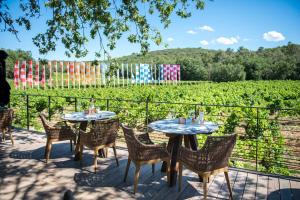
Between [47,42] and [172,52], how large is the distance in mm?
113901

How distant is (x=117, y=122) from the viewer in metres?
4.91

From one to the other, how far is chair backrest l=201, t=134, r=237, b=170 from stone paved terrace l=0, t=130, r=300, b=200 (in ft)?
1.77

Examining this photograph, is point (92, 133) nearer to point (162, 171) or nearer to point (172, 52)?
point (162, 171)

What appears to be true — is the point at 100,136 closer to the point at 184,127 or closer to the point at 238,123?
the point at 184,127

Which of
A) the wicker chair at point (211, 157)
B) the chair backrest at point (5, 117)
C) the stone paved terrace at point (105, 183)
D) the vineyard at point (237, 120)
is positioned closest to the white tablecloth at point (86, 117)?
the vineyard at point (237, 120)

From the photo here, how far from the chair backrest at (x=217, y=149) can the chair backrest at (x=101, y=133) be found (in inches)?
Answer: 75.1

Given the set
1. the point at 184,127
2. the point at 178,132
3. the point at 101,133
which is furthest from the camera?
the point at 101,133

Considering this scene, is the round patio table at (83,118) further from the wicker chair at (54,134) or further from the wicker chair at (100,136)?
the wicker chair at (100,136)

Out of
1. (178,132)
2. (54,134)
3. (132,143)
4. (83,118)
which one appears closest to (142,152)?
(132,143)

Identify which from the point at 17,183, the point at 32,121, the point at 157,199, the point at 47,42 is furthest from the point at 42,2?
the point at 32,121

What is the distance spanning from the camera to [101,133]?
4750 mm

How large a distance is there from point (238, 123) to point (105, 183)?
715cm

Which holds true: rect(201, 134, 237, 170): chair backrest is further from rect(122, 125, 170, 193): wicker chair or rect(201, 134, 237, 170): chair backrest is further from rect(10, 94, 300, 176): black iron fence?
rect(10, 94, 300, 176): black iron fence

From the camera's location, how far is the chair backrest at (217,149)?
347 cm
